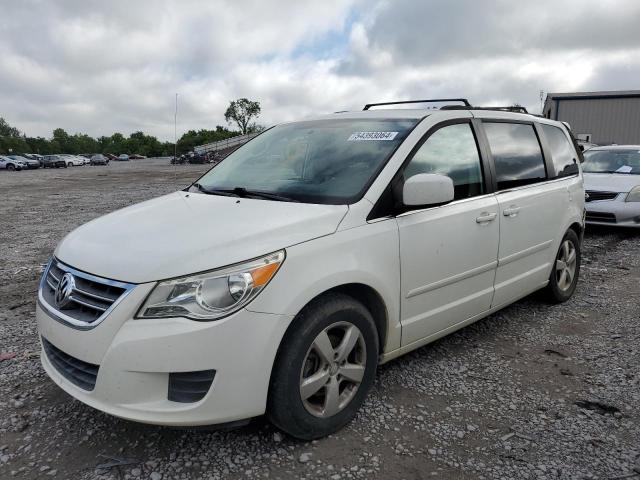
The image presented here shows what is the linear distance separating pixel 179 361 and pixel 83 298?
61 centimetres

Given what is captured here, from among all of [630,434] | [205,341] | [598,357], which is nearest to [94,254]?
[205,341]

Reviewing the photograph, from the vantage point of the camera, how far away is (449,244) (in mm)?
3305

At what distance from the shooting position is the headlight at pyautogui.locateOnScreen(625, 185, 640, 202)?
8.24 meters

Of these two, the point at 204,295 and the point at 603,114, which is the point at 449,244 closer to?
the point at 204,295

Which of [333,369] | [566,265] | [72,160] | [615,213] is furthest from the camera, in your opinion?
[72,160]

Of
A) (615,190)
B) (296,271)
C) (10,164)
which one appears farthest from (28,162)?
(296,271)

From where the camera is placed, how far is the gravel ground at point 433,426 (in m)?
2.53

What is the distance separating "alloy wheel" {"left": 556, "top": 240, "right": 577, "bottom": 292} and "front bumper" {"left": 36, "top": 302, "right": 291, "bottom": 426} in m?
3.29

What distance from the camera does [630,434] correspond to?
2.79 meters

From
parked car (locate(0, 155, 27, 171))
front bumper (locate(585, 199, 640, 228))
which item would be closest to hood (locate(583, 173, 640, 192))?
front bumper (locate(585, 199, 640, 228))

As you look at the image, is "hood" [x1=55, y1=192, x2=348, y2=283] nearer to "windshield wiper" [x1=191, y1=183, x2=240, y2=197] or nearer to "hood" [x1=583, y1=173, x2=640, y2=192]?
"windshield wiper" [x1=191, y1=183, x2=240, y2=197]

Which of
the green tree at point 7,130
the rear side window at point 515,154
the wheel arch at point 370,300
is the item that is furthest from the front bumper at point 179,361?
the green tree at point 7,130

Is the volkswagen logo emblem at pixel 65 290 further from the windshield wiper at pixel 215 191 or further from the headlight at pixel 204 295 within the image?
the windshield wiper at pixel 215 191

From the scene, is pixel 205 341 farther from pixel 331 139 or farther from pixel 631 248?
pixel 631 248
